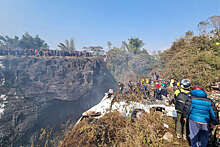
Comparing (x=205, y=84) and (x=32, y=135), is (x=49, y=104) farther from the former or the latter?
(x=205, y=84)

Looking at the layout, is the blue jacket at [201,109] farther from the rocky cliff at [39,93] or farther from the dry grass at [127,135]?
the rocky cliff at [39,93]

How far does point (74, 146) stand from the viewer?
7.87ft

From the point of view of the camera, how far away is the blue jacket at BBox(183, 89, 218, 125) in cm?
171

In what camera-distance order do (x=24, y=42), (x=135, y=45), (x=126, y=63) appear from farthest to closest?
(x=135, y=45) → (x=126, y=63) → (x=24, y=42)

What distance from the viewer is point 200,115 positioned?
178 centimetres

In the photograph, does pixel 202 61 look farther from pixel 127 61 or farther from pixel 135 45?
pixel 135 45

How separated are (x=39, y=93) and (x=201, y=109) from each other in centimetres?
1800

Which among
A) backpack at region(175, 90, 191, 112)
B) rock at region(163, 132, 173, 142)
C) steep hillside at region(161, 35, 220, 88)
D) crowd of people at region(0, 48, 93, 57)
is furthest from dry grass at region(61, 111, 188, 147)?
crowd of people at region(0, 48, 93, 57)

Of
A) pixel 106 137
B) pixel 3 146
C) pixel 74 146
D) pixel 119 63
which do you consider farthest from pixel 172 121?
pixel 119 63

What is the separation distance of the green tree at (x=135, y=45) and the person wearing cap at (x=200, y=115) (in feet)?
80.8

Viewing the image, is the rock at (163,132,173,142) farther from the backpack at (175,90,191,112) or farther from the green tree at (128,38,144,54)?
the green tree at (128,38,144,54)

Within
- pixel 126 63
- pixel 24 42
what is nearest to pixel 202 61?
pixel 126 63

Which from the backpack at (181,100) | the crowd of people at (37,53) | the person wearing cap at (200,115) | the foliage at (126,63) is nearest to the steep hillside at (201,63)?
the backpack at (181,100)

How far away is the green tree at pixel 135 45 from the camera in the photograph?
25.2 meters
